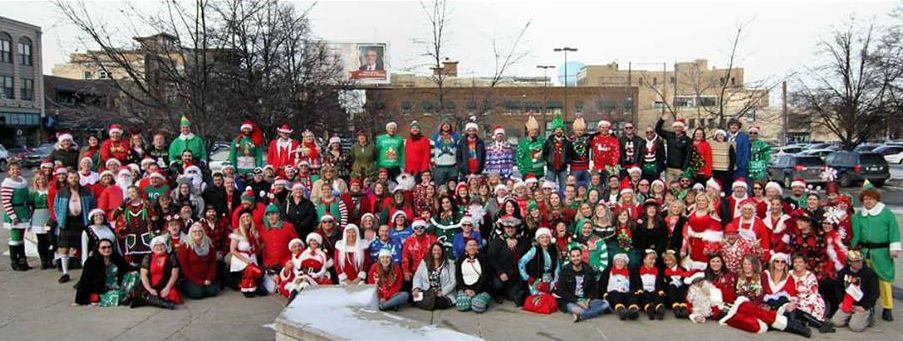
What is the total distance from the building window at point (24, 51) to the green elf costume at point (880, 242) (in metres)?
56.8

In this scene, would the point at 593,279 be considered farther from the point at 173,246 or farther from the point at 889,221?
the point at 173,246

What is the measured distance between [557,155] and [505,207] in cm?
269

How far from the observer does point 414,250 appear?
28.1ft

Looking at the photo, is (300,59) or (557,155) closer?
(557,155)

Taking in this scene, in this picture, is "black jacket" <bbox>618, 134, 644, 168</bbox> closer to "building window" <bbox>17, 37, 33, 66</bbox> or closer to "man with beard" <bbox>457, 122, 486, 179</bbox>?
"man with beard" <bbox>457, 122, 486, 179</bbox>

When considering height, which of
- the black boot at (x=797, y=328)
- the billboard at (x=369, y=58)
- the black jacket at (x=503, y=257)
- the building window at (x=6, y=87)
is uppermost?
the billboard at (x=369, y=58)

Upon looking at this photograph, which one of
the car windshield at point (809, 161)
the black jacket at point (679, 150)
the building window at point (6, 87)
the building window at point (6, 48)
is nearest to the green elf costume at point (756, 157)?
the black jacket at point (679, 150)

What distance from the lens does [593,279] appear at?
7.95 meters

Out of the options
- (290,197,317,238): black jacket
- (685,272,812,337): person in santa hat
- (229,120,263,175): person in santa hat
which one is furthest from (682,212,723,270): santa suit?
(229,120,263,175): person in santa hat

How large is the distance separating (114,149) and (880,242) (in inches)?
442

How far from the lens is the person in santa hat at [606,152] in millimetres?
11047

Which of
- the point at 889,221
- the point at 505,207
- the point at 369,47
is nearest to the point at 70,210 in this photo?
the point at 505,207

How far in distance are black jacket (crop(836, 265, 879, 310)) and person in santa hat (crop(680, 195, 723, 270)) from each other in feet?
4.41

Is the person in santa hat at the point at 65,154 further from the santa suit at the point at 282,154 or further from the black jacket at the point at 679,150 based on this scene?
the black jacket at the point at 679,150
